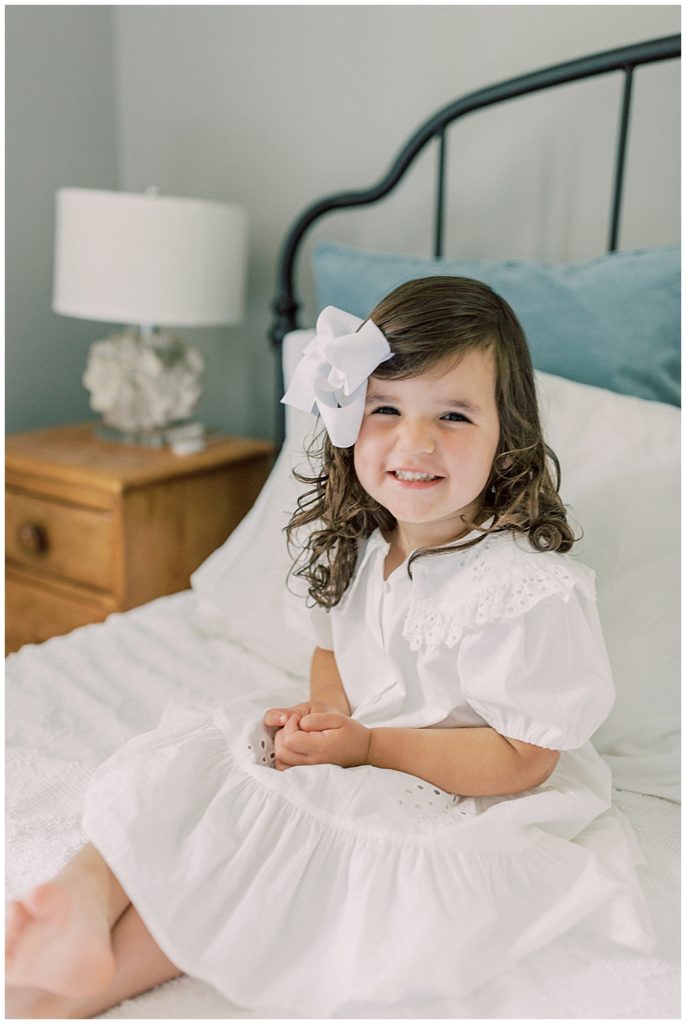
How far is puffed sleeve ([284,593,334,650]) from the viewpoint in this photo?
111cm

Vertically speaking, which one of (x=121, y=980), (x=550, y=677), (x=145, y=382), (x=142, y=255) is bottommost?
(x=121, y=980)

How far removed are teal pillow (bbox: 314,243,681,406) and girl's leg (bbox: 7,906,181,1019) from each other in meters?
0.92

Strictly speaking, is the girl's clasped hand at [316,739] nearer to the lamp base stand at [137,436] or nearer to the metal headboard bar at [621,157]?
the metal headboard bar at [621,157]

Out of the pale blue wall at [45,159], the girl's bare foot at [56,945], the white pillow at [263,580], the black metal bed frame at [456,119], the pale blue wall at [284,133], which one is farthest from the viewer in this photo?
the pale blue wall at [45,159]

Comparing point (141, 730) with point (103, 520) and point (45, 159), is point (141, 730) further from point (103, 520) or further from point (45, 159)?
point (45, 159)

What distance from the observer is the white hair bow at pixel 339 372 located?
0.86 meters

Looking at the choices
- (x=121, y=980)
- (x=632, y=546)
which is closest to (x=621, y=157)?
(x=632, y=546)

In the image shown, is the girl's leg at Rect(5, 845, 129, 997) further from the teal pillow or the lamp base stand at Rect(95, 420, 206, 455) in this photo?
the lamp base stand at Rect(95, 420, 206, 455)

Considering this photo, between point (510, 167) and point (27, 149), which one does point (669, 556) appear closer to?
point (510, 167)

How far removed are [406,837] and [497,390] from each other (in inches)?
17.0

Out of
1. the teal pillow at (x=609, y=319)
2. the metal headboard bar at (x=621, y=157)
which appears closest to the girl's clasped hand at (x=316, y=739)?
the teal pillow at (x=609, y=319)

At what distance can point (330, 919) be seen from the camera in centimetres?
76

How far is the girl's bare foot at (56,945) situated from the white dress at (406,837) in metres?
0.04

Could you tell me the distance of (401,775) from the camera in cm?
87
